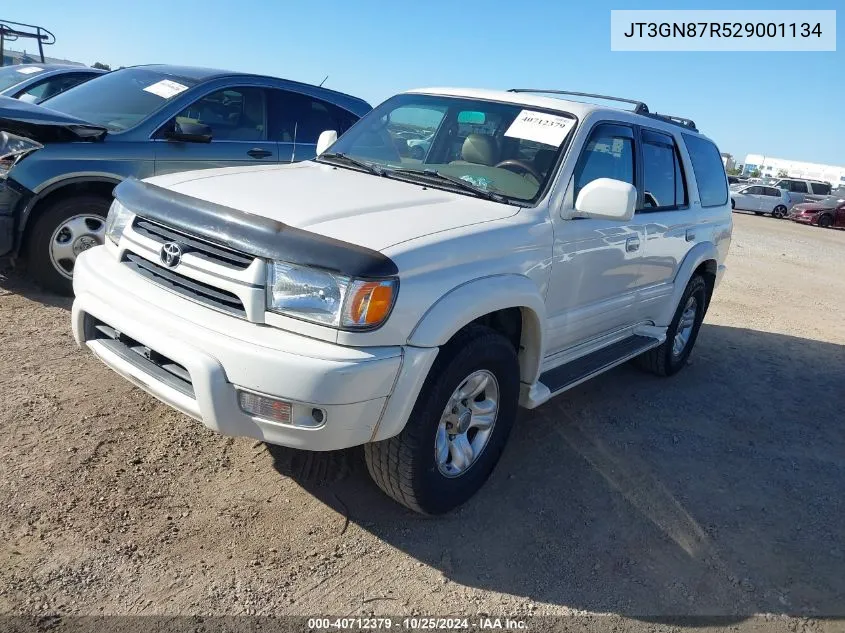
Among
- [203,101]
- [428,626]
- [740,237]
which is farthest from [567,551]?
[740,237]

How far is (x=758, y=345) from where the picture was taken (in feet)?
22.4

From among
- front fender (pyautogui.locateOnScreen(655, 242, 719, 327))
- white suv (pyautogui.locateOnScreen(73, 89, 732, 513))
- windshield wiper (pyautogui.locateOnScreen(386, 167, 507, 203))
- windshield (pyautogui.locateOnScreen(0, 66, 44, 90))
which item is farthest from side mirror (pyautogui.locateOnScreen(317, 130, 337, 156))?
windshield (pyautogui.locateOnScreen(0, 66, 44, 90))

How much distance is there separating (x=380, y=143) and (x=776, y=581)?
9.90 ft

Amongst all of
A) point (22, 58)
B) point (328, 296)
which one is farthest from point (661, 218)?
point (22, 58)

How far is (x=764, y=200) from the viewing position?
89.7 ft

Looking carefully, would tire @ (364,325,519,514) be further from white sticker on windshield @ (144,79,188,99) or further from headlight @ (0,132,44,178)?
white sticker on windshield @ (144,79,188,99)

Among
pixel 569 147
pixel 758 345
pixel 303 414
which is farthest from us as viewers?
pixel 758 345

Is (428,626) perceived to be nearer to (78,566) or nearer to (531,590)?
(531,590)

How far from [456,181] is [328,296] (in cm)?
128

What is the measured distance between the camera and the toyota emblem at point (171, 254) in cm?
282

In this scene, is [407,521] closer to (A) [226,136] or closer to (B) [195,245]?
(B) [195,245]

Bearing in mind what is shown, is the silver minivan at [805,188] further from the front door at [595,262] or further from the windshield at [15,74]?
the front door at [595,262]

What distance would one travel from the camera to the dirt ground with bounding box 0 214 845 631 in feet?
8.56

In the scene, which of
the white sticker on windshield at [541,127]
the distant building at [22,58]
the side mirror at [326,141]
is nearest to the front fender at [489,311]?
the white sticker on windshield at [541,127]
